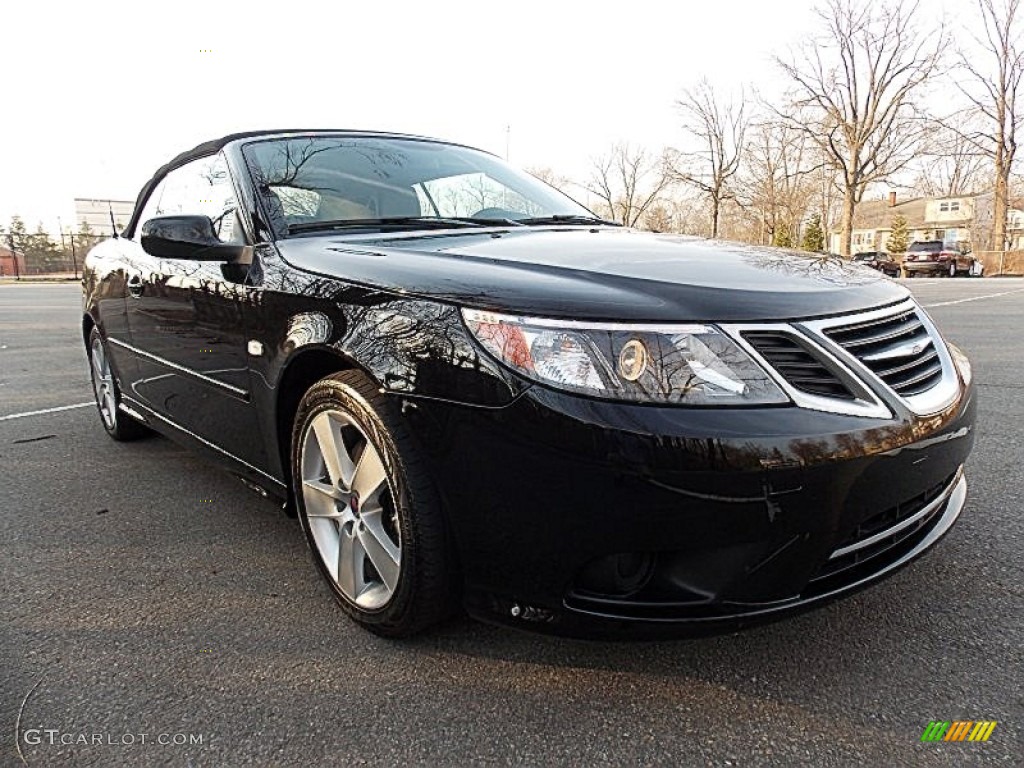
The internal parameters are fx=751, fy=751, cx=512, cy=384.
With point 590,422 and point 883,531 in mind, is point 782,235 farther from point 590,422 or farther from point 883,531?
point 590,422

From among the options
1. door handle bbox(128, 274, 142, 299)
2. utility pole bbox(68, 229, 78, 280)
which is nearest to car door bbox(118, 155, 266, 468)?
door handle bbox(128, 274, 142, 299)

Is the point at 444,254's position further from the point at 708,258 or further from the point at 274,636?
the point at 274,636

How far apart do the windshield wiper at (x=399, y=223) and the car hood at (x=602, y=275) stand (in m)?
0.14

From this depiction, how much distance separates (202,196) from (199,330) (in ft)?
2.45

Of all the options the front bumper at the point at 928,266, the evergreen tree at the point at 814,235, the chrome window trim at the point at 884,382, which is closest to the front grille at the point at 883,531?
the chrome window trim at the point at 884,382

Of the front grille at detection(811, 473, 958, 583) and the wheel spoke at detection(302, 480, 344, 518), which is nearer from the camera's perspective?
the front grille at detection(811, 473, 958, 583)

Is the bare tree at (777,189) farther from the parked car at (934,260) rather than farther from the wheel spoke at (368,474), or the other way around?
the wheel spoke at (368,474)

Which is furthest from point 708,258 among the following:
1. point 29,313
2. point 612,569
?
point 29,313

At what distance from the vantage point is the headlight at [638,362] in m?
1.58

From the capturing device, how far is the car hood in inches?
66.7

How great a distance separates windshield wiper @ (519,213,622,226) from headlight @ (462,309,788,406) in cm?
139

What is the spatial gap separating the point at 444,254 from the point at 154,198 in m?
2.50

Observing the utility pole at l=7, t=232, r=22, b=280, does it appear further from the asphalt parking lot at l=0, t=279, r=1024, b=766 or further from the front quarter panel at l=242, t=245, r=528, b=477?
the front quarter panel at l=242, t=245, r=528, b=477

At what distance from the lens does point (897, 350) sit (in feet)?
6.24
